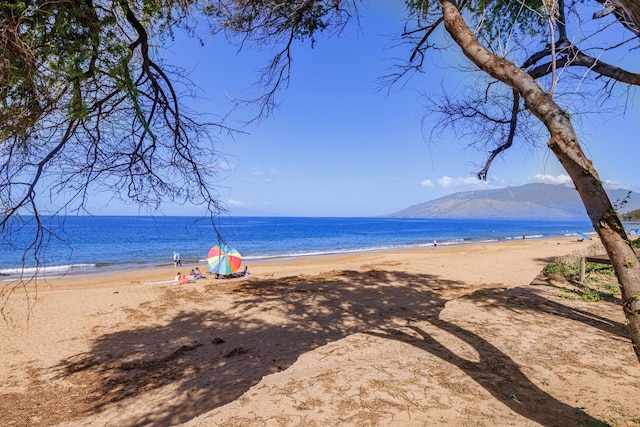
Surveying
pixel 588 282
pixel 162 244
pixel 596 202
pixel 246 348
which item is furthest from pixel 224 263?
pixel 162 244

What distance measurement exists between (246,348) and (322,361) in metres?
→ 2.71

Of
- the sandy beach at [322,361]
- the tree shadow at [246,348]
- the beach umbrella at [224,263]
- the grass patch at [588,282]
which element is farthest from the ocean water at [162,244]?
→ the grass patch at [588,282]

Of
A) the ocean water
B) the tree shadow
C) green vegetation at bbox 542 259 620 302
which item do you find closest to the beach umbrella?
the ocean water

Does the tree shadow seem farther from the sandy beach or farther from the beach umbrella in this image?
the beach umbrella

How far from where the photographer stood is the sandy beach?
293cm

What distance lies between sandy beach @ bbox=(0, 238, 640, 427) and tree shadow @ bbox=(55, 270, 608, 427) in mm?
32

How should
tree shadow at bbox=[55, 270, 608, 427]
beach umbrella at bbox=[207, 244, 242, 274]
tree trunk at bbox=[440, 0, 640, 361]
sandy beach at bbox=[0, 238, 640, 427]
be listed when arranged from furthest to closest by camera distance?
beach umbrella at bbox=[207, 244, 242, 274] → tree shadow at bbox=[55, 270, 608, 427] → sandy beach at bbox=[0, 238, 640, 427] → tree trunk at bbox=[440, 0, 640, 361]

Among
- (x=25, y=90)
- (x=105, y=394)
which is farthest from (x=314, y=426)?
(x=105, y=394)

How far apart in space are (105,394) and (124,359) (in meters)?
1.28

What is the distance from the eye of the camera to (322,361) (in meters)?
4.05

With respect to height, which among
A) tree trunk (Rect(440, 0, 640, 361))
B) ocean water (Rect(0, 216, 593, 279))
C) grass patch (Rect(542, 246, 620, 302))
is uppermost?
tree trunk (Rect(440, 0, 640, 361))

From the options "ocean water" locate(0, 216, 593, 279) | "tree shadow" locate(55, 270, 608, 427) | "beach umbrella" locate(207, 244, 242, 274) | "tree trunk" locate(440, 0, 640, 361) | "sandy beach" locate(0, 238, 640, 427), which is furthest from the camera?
"beach umbrella" locate(207, 244, 242, 274)

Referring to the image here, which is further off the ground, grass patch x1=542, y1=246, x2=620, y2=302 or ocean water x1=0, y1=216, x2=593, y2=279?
grass patch x1=542, y1=246, x2=620, y2=302

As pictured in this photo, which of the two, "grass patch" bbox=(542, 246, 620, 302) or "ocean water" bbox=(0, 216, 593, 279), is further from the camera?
"grass patch" bbox=(542, 246, 620, 302)
